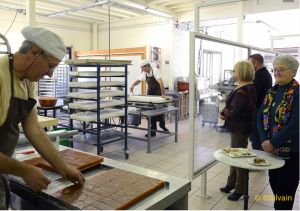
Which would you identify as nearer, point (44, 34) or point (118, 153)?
point (44, 34)

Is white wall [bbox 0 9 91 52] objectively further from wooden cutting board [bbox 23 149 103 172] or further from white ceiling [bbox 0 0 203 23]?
wooden cutting board [bbox 23 149 103 172]

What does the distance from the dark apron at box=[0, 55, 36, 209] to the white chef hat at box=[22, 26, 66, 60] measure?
130 millimetres

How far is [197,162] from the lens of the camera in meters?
3.02

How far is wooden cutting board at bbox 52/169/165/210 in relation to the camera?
1.05 meters

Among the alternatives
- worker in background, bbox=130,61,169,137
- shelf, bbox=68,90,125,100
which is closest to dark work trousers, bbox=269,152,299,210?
shelf, bbox=68,90,125,100

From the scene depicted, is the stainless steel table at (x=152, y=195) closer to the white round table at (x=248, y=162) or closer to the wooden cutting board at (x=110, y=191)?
the wooden cutting board at (x=110, y=191)

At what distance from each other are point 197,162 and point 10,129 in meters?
2.23

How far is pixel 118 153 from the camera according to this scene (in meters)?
4.79

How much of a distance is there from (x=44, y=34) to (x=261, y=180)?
11.1ft

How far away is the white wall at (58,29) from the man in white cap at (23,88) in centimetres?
682

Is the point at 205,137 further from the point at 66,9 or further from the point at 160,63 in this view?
the point at 66,9

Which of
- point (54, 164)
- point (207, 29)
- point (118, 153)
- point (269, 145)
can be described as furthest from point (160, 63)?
point (54, 164)

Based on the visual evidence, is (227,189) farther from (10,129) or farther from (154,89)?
(154,89)

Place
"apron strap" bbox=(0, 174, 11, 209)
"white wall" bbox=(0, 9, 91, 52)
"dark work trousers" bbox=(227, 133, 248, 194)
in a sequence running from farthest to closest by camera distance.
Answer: "white wall" bbox=(0, 9, 91, 52)
"dark work trousers" bbox=(227, 133, 248, 194)
"apron strap" bbox=(0, 174, 11, 209)
